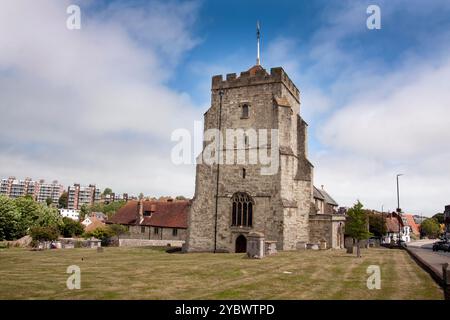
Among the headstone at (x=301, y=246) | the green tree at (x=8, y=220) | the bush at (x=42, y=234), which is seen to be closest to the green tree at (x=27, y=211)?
the green tree at (x=8, y=220)

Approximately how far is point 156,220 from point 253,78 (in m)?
26.2

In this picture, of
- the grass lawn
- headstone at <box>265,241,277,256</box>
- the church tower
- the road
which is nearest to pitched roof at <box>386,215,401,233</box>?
the road

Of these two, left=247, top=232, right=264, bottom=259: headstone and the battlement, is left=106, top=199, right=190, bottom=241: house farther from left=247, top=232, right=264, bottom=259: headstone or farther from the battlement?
left=247, top=232, right=264, bottom=259: headstone

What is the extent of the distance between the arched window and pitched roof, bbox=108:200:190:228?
15.6 metres

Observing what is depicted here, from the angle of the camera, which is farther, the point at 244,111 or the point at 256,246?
the point at 244,111

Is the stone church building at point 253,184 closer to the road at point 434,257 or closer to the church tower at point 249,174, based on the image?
the church tower at point 249,174

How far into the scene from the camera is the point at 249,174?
31688 mm

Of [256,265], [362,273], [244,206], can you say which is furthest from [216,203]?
[362,273]

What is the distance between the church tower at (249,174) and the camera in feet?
101

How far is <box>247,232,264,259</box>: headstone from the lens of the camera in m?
22.4

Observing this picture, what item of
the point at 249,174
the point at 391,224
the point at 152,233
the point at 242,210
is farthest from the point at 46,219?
the point at 391,224

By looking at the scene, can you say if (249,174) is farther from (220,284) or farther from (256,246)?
(220,284)
